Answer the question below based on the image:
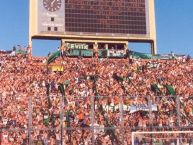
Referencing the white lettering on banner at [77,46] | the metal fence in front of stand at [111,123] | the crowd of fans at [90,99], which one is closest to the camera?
the metal fence in front of stand at [111,123]

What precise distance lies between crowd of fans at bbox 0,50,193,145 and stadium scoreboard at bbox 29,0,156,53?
318 cm

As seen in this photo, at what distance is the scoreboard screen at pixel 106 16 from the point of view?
40406mm

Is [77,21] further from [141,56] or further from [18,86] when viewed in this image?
[18,86]

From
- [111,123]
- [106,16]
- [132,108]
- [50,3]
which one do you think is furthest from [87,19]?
[132,108]

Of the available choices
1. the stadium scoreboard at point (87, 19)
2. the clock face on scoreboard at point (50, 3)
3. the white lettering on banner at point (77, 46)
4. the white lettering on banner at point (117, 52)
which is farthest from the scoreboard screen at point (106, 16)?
the white lettering on banner at point (117, 52)

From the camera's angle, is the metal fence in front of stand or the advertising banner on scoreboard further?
the advertising banner on scoreboard

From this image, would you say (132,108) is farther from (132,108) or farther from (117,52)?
(117,52)

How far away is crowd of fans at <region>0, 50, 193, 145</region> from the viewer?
70.4 feet

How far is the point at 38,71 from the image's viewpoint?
34375mm

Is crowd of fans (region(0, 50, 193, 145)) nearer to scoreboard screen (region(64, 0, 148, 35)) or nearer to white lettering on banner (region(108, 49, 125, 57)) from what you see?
white lettering on banner (region(108, 49, 125, 57))

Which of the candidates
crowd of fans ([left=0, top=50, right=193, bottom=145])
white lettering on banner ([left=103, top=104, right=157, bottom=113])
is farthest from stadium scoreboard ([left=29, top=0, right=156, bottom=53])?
white lettering on banner ([left=103, top=104, right=157, bottom=113])

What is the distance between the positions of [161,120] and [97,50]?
1801cm

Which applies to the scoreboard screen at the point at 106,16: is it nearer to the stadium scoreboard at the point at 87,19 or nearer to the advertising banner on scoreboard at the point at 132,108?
the stadium scoreboard at the point at 87,19

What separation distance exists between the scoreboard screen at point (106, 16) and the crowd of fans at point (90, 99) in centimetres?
334
